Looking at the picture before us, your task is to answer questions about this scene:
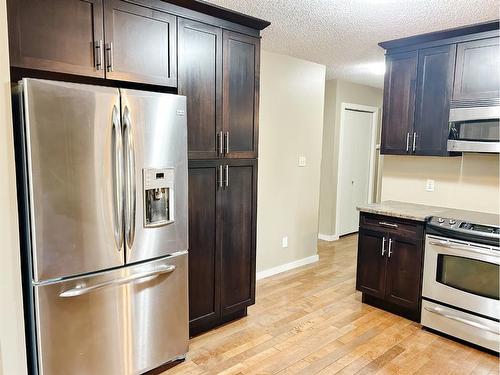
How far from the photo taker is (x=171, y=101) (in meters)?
2.21

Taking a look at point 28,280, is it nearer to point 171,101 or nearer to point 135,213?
point 135,213

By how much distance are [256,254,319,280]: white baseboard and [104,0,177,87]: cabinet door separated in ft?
8.07

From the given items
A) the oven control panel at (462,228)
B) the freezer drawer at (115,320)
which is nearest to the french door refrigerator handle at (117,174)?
the freezer drawer at (115,320)

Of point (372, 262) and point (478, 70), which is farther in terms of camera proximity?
point (372, 262)

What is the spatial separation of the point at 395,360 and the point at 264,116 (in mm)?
2553

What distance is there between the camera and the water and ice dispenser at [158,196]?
2137 mm

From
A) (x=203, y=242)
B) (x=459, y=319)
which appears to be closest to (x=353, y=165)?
(x=459, y=319)

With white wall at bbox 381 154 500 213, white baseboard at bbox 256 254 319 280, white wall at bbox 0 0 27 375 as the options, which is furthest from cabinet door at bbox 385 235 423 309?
white wall at bbox 0 0 27 375

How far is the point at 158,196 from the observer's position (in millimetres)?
2219

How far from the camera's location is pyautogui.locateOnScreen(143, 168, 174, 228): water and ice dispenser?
2137 mm

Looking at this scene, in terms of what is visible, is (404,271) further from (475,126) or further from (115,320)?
(115,320)

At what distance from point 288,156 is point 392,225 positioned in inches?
59.1

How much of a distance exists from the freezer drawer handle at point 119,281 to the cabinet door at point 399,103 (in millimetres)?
2445

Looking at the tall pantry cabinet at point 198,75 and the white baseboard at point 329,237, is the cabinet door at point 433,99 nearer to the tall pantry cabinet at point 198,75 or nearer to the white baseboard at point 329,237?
the tall pantry cabinet at point 198,75
